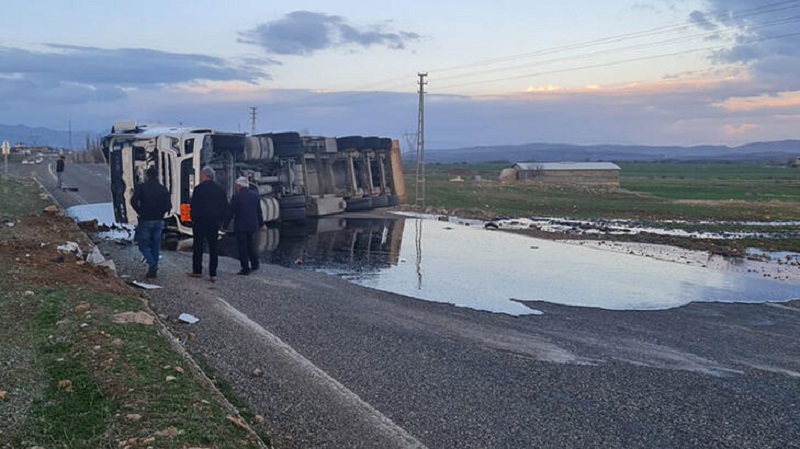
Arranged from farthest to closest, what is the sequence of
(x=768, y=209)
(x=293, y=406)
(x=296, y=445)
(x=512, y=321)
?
(x=768, y=209), (x=512, y=321), (x=293, y=406), (x=296, y=445)

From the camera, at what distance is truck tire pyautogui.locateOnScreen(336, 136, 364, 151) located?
25750 mm

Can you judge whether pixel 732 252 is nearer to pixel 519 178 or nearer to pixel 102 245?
pixel 102 245

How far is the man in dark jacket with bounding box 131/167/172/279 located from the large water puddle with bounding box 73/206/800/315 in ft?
11.4

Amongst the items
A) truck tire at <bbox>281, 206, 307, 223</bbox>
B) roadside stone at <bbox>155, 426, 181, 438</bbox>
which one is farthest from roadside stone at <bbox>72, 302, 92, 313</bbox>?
truck tire at <bbox>281, 206, 307, 223</bbox>

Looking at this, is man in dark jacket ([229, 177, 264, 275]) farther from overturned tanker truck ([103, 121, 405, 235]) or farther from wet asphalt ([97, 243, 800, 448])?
overturned tanker truck ([103, 121, 405, 235])

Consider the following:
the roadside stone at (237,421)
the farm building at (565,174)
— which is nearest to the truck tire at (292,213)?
the roadside stone at (237,421)

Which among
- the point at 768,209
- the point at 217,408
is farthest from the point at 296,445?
the point at 768,209

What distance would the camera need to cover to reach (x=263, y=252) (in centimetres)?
1709

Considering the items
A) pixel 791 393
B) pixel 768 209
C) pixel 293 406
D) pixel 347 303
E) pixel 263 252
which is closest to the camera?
pixel 293 406

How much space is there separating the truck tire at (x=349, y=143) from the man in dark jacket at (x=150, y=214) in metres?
13.6

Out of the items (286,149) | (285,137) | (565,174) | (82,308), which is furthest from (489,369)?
(565,174)

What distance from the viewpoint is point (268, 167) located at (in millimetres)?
22328

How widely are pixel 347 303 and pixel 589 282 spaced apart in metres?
5.59

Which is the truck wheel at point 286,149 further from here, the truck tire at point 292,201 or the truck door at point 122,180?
the truck door at point 122,180
